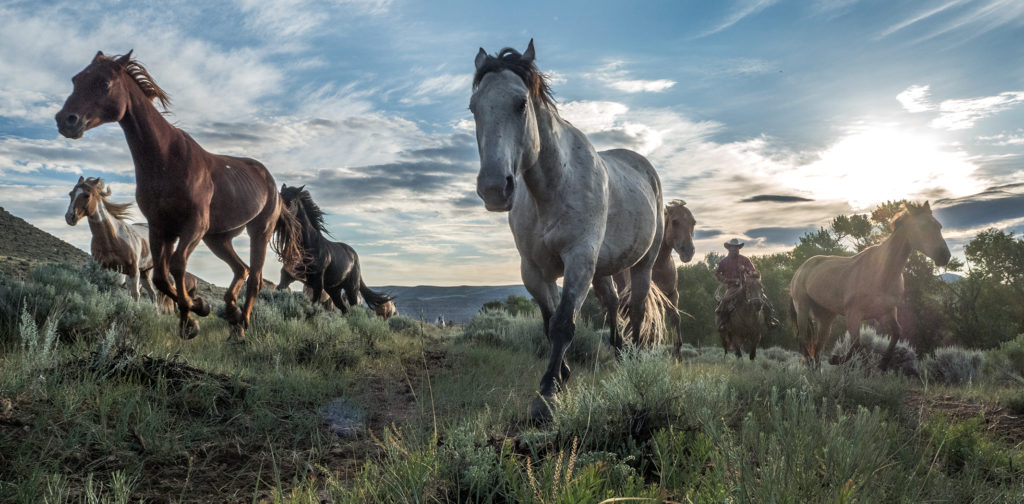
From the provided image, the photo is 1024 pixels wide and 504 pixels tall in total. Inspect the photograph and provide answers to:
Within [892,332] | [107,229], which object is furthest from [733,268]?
[107,229]

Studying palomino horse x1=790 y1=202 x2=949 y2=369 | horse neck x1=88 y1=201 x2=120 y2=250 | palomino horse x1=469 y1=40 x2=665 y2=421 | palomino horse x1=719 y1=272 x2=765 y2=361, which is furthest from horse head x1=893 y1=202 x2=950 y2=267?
horse neck x1=88 y1=201 x2=120 y2=250

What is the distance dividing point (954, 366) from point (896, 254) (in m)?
2.97

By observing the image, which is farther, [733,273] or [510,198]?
[733,273]

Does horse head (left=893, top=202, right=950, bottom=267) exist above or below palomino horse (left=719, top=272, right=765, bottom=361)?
above

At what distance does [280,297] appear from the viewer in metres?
11.2

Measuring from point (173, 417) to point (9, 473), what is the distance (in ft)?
3.03

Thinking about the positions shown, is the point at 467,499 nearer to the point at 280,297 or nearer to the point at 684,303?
the point at 280,297

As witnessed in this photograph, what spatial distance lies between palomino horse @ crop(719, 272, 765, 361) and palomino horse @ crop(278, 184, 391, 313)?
893 cm

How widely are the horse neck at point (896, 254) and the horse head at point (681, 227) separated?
3.26 metres

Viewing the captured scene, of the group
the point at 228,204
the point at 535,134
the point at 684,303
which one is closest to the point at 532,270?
the point at 535,134

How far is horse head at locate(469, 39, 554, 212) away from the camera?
350 centimetres

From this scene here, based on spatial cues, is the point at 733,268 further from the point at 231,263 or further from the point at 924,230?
the point at 231,263

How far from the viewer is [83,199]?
11656mm

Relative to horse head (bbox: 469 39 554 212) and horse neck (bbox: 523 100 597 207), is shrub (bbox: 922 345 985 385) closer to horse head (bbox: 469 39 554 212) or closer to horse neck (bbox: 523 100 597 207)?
horse neck (bbox: 523 100 597 207)
